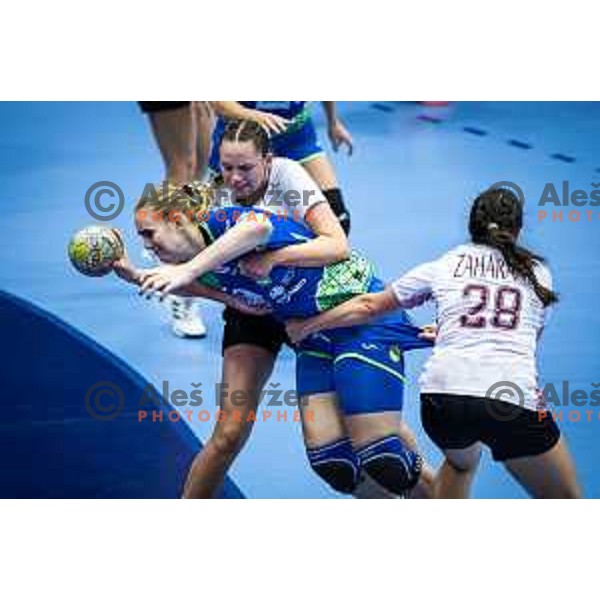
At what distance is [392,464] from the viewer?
5.82 metres

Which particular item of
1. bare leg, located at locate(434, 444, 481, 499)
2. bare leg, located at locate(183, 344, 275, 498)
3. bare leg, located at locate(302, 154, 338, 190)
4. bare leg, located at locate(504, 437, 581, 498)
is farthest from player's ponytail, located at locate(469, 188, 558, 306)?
bare leg, located at locate(302, 154, 338, 190)

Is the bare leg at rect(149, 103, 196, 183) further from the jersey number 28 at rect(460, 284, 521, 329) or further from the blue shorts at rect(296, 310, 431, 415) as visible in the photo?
the jersey number 28 at rect(460, 284, 521, 329)

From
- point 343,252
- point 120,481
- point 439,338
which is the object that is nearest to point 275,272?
point 343,252

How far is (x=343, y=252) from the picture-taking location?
18.9ft

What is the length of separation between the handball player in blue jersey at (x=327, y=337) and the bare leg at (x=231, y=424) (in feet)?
0.53

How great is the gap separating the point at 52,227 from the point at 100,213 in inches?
9.1

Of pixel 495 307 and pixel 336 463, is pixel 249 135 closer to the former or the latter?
pixel 495 307

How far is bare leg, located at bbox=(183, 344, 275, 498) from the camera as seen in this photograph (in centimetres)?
590

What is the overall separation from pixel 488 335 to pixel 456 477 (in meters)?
0.57

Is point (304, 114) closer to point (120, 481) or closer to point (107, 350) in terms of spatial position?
point (107, 350)

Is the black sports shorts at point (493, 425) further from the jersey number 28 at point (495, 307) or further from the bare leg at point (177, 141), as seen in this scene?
the bare leg at point (177, 141)

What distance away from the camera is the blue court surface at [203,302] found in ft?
20.8

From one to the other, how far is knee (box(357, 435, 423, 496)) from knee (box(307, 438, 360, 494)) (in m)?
0.05
